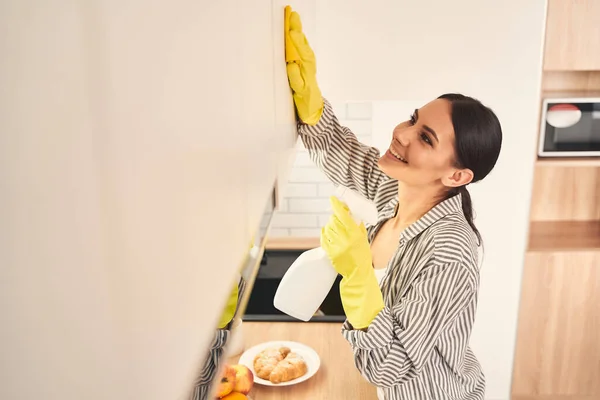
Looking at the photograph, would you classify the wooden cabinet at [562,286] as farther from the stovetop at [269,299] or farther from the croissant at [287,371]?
the croissant at [287,371]

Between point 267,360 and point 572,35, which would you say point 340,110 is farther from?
point 267,360

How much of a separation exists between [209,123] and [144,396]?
15 centimetres

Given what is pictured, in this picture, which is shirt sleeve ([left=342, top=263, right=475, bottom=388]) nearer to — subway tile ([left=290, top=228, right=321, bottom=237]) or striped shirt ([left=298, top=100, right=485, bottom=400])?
striped shirt ([left=298, top=100, right=485, bottom=400])

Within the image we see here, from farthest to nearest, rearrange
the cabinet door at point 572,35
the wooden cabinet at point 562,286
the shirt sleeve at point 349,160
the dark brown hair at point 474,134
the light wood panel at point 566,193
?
the light wood panel at point 566,193, the wooden cabinet at point 562,286, the cabinet door at point 572,35, the shirt sleeve at point 349,160, the dark brown hair at point 474,134

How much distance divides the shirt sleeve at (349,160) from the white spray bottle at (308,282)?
26cm

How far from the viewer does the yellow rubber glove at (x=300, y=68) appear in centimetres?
78

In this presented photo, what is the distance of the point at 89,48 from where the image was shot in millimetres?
153

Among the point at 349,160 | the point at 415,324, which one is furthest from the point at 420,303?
the point at 349,160

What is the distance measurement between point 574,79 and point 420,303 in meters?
1.44

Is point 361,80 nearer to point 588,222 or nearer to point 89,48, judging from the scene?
point 588,222

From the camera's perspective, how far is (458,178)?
1.51m

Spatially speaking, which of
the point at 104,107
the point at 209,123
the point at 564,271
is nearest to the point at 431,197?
the point at 564,271

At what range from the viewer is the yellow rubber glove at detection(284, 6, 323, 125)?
785mm

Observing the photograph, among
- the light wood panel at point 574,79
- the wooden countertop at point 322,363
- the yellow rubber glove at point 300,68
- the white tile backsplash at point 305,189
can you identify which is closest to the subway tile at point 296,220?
the white tile backsplash at point 305,189
